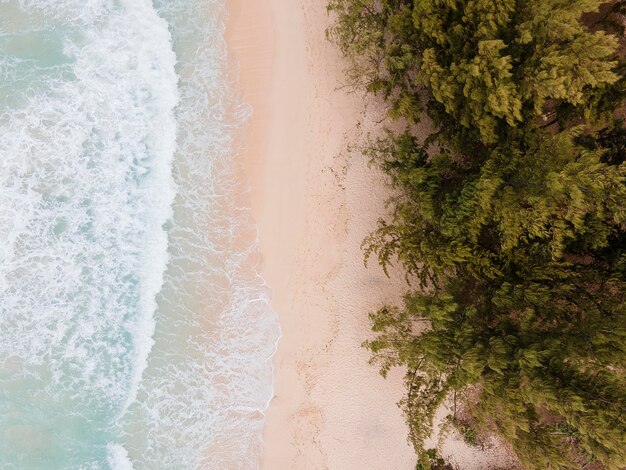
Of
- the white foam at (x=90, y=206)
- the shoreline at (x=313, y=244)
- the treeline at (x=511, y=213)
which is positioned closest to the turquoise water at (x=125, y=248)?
the white foam at (x=90, y=206)

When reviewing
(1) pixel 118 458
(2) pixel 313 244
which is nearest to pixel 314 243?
(2) pixel 313 244

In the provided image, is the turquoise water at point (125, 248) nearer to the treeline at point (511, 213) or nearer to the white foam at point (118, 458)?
the white foam at point (118, 458)

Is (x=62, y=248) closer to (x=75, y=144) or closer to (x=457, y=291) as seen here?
(x=75, y=144)

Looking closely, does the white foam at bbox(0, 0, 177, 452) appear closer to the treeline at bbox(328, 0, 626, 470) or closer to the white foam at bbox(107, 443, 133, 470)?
the white foam at bbox(107, 443, 133, 470)

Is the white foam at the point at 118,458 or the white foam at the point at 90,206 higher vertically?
the white foam at the point at 90,206

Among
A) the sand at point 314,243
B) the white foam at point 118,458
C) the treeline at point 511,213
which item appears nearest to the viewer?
the treeline at point 511,213

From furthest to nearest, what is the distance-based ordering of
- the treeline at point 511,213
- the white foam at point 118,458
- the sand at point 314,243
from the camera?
1. the sand at point 314,243
2. the white foam at point 118,458
3. the treeline at point 511,213

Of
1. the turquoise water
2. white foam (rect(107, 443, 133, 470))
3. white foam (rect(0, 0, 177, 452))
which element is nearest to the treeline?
the turquoise water
